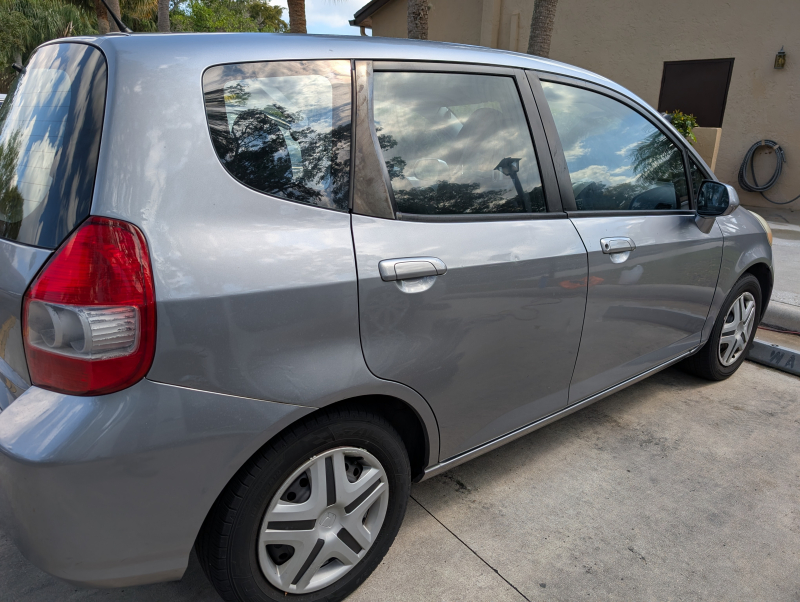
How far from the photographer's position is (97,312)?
1396 mm

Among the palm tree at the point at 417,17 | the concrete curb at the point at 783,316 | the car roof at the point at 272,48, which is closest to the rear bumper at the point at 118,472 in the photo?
the car roof at the point at 272,48

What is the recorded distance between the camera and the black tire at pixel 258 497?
64.6 inches

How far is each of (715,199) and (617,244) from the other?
0.93 m

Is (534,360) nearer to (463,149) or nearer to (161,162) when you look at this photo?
(463,149)

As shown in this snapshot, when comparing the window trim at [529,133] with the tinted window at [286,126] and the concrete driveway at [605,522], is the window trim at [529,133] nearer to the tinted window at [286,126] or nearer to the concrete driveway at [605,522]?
the tinted window at [286,126]

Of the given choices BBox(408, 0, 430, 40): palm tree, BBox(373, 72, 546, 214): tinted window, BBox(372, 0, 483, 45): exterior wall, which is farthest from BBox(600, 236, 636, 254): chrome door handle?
BBox(372, 0, 483, 45): exterior wall

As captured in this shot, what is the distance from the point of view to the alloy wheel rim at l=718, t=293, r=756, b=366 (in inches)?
147

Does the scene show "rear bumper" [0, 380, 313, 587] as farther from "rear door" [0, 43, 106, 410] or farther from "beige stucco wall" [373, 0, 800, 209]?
"beige stucco wall" [373, 0, 800, 209]

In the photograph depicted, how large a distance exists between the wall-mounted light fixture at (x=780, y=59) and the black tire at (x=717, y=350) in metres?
8.02

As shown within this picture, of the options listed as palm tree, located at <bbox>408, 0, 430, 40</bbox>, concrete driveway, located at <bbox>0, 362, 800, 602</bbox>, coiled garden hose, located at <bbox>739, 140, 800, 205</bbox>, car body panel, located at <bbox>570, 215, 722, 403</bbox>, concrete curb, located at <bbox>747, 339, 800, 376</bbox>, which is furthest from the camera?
coiled garden hose, located at <bbox>739, 140, 800, 205</bbox>

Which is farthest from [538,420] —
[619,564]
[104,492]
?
[104,492]

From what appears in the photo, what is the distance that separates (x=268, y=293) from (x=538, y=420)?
148cm

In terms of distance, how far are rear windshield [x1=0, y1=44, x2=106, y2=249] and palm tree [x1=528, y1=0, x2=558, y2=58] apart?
7941 mm

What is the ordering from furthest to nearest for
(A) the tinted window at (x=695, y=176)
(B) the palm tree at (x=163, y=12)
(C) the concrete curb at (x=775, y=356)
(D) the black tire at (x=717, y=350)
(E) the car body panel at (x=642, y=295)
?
(B) the palm tree at (x=163, y=12)
(C) the concrete curb at (x=775, y=356)
(D) the black tire at (x=717, y=350)
(A) the tinted window at (x=695, y=176)
(E) the car body panel at (x=642, y=295)
